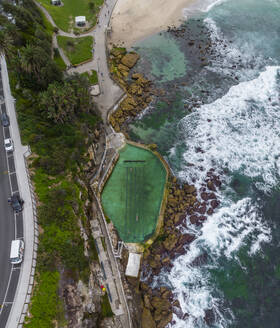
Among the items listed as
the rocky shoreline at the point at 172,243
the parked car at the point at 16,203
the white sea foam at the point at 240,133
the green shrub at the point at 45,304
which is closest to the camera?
the green shrub at the point at 45,304

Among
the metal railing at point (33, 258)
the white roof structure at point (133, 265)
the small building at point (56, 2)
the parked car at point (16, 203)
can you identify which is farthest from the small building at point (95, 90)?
the white roof structure at point (133, 265)

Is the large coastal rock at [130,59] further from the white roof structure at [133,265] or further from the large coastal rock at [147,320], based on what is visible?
the large coastal rock at [147,320]

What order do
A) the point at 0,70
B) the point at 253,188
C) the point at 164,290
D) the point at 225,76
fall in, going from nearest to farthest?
the point at 164,290, the point at 253,188, the point at 0,70, the point at 225,76

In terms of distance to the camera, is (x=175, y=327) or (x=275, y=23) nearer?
(x=175, y=327)

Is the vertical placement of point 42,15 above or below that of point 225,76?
above

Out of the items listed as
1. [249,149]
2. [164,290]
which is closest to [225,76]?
[249,149]

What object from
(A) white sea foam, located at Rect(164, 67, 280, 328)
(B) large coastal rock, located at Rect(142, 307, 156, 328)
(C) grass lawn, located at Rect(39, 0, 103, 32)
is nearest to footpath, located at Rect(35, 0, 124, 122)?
(C) grass lawn, located at Rect(39, 0, 103, 32)

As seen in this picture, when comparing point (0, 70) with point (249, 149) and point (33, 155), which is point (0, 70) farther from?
point (249, 149)

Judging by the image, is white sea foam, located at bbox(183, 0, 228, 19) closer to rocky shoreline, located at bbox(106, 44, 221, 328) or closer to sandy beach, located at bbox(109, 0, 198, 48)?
sandy beach, located at bbox(109, 0, 198, 48)
